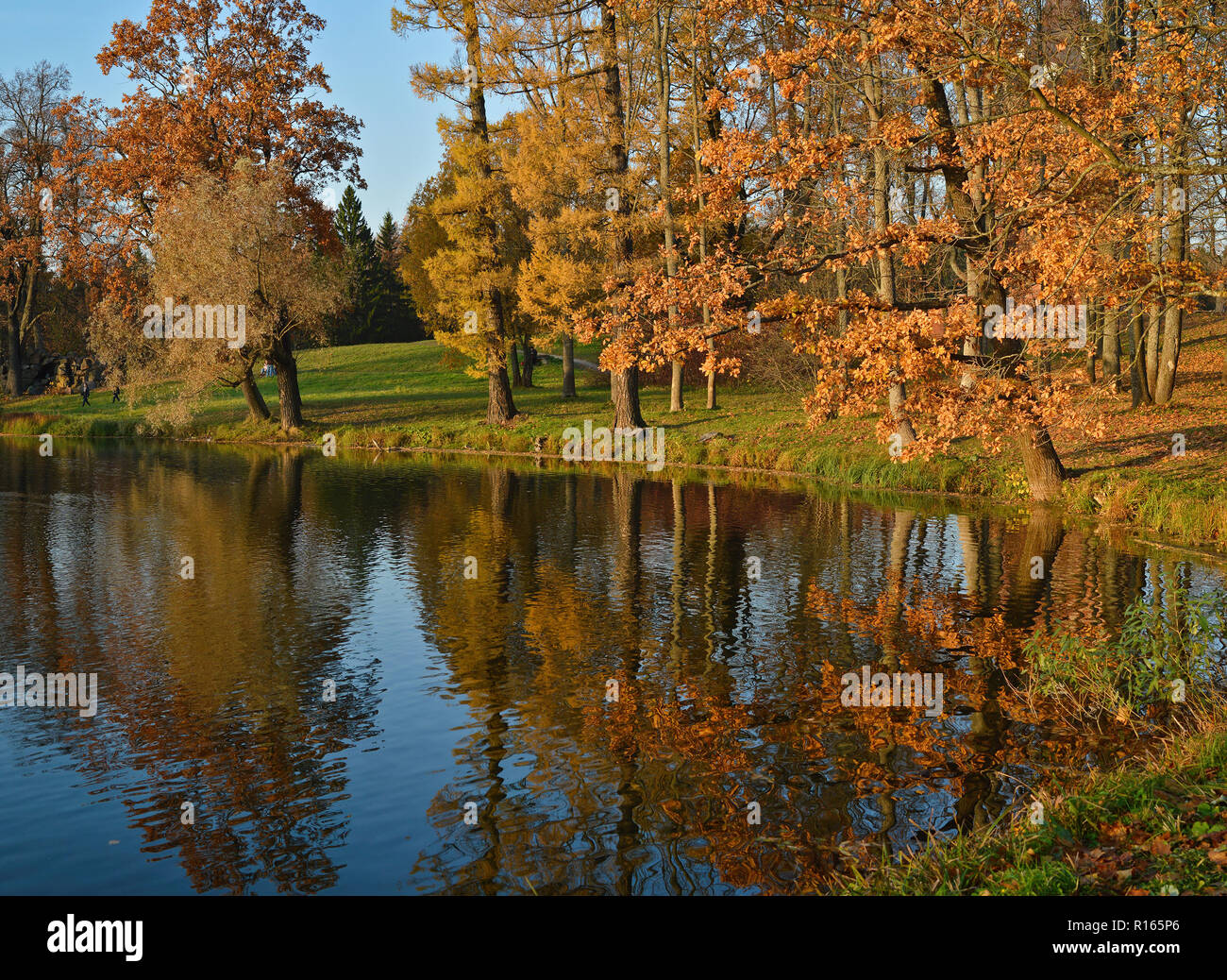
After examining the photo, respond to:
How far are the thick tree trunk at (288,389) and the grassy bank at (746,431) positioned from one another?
711 mm

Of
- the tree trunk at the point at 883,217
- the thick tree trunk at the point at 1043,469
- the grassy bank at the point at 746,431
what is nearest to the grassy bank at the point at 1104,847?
the grassy bank at the point at 746,431

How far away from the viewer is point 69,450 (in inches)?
1629

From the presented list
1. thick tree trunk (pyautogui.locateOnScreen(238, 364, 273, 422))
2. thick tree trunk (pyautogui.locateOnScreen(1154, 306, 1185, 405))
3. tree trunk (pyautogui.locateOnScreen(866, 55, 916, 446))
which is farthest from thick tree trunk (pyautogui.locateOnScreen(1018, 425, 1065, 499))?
thick tree trunk (pyautogui.locateOnScreen(238, 364, 273, 422))

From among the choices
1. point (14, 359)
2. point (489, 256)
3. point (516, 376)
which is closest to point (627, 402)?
point (489, 256)

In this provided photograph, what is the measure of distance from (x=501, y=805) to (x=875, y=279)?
26.4 meters

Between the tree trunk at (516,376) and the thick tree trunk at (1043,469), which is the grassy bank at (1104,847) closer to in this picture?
the thick tree trunk at (1043,469)

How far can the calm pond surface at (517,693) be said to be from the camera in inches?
339

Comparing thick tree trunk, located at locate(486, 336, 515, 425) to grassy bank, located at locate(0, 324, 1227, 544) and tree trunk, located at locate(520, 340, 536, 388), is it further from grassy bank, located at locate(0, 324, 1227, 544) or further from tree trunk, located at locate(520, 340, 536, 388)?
tree trunk, located at locate(520, 340, 536, 388)

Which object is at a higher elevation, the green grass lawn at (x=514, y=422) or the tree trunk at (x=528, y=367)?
the tree trunk at (x=528, y=367)
